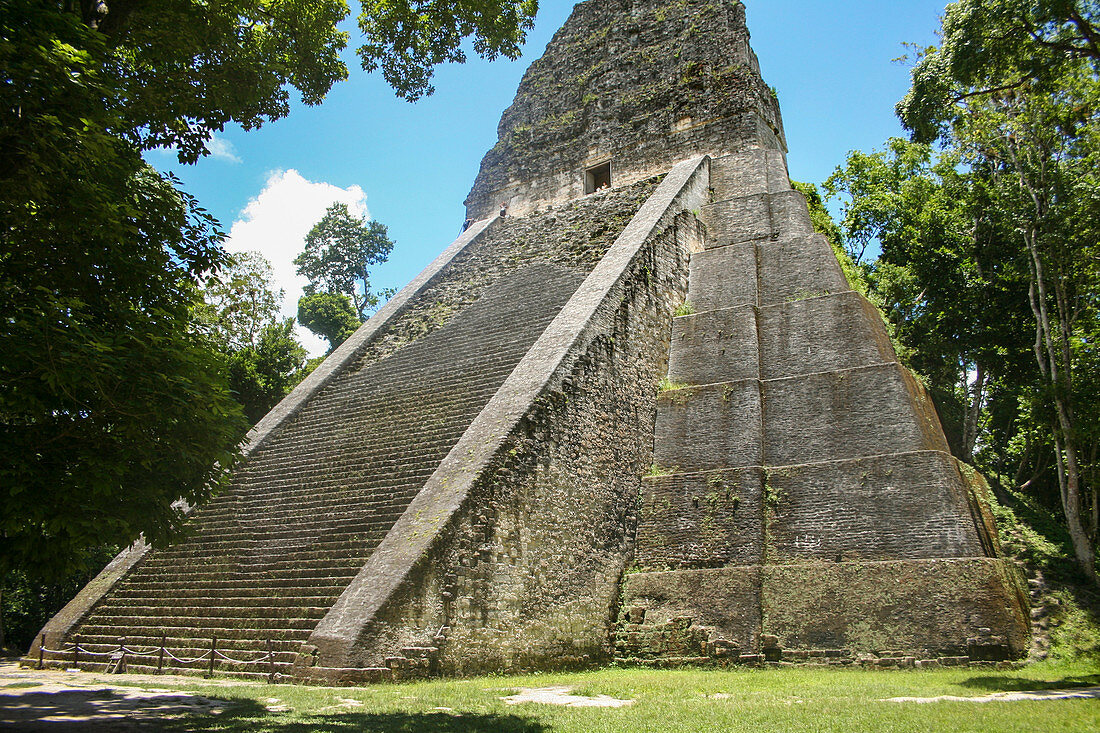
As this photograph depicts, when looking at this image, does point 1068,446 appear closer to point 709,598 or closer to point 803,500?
point 803,500

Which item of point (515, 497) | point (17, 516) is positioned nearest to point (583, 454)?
point (515, 497)

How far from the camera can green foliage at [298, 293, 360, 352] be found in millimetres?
23844

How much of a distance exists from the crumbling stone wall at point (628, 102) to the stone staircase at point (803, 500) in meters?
6.37

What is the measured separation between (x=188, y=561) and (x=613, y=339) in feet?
19.3

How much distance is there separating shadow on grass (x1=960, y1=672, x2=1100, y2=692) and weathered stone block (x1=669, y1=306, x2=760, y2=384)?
15.0 feet

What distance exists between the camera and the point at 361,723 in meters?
4.20

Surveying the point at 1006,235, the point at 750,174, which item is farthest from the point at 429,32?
the point at 1006,235

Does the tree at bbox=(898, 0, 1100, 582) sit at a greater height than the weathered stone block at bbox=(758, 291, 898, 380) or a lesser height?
greater

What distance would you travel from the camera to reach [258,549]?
800 centimetres

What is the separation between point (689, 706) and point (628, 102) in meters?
15.0

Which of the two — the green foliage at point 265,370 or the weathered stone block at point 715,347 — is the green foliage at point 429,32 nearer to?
the weathered stone block at point 715,347

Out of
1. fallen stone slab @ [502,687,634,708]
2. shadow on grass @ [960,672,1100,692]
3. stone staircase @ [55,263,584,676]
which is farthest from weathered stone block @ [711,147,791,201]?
fallen stone slab @ [502,687,634,708]

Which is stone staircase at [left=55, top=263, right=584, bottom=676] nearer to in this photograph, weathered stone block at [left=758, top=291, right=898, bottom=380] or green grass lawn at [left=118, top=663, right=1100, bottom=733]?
green grass lawn at [left=118, top=663, right=1100, bottom=733]

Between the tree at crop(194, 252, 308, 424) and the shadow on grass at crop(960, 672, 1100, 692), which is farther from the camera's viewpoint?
the tree at crop(194, 252, 308, 424)
